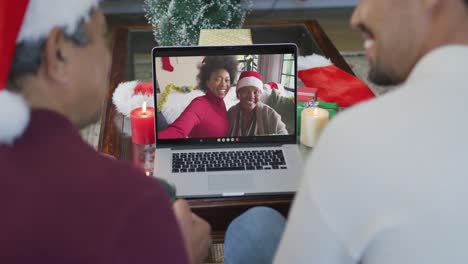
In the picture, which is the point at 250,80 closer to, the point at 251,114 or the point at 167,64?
Result: the point at 251,114

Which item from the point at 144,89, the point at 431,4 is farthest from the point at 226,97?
the point at 431,4

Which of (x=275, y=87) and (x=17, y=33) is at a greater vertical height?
(x=17, y=33)

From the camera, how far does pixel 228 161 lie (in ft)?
4.59

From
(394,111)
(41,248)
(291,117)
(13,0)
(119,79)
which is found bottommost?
(119,79)

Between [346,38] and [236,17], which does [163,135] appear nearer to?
[236,17]

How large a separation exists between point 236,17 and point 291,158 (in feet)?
2.37

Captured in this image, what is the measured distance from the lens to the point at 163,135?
4.81ft

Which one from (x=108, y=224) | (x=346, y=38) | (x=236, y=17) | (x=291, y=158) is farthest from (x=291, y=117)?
(x=346, y=38)

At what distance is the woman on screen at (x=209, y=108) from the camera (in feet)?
4.81

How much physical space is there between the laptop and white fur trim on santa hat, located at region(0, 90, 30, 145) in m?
0.73

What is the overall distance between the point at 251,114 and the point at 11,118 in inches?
32.9

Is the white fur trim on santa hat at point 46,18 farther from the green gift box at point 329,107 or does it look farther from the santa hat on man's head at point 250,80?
the green gift box at point 329,107

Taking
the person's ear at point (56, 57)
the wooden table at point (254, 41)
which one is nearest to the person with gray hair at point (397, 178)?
the person's ear at point (56, 57)

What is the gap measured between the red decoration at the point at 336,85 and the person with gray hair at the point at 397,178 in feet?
3.03
